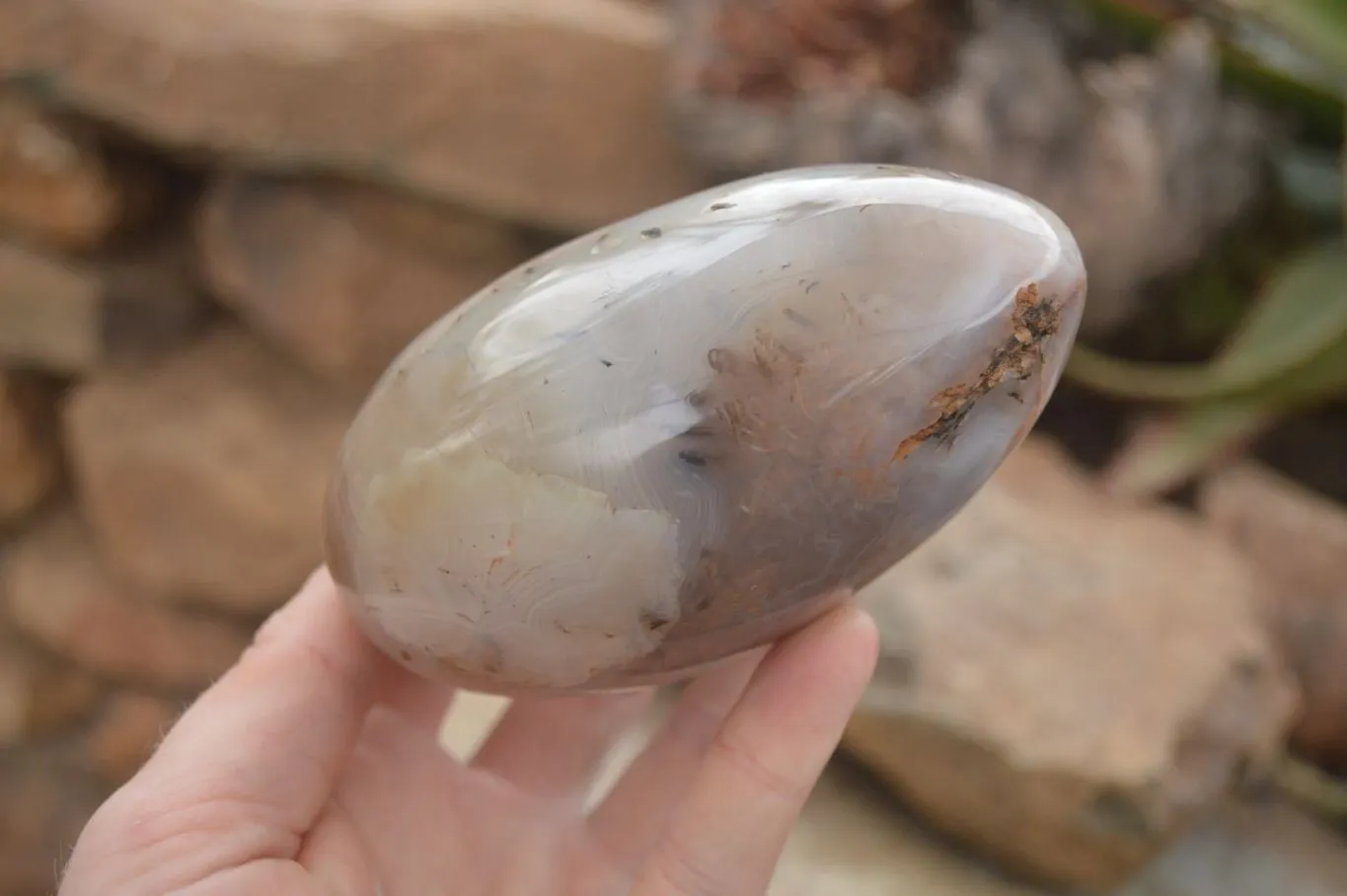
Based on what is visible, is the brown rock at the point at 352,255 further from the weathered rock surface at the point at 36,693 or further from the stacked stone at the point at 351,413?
the weathered rock surface at the point at 36,693

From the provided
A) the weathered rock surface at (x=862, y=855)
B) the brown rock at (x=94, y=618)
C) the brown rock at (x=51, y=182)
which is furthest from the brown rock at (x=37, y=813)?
the weathered rock surface at (x=862, y=855)

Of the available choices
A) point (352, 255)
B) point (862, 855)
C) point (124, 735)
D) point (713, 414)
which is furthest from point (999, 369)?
point (124, 735)

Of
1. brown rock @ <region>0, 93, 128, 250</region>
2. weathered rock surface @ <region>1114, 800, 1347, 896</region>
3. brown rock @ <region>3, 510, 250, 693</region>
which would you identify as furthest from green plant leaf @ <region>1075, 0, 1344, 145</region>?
brown rock @ <region>3, 510, 250, 693</region>

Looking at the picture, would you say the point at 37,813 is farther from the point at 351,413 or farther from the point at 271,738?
the point at 271,738

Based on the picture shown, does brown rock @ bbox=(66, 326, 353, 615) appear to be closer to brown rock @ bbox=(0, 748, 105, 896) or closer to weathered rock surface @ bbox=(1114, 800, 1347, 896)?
brown rock @ bbox=(0, 748, 105, 896)

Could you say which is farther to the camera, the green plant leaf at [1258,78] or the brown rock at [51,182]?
the brown rock at [51,182]

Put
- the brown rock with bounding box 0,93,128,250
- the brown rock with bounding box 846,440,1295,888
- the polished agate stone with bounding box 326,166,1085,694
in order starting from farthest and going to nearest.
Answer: the brown rock with bounding box 0,93,128,250 < the brown rock with bounding box 846,440,1295,888 < the polished agate stone with bounding box 326,166,1085,694

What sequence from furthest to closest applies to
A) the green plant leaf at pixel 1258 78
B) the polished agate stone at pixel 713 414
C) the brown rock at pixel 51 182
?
the brown rock at pixel 51 182
the green plant leaf at pixel 1258 78
the polished agate stone at pixel 713 414
